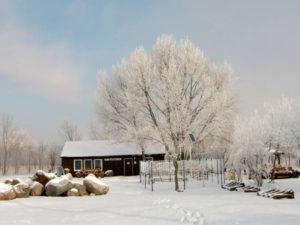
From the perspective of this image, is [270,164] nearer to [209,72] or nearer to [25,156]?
[209,72]

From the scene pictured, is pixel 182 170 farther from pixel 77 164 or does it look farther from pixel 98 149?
pixel 77 164

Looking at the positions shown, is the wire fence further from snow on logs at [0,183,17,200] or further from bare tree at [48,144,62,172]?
bare tree at [48,144,62,172]

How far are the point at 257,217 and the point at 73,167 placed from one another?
4015 centimetres

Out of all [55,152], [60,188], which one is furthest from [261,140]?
[55,152]

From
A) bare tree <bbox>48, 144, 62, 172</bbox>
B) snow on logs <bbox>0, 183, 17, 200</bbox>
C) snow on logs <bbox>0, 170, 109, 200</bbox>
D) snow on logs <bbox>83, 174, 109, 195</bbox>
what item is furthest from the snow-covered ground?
bare tree <bbox>48, 144, 62, 172</bbox>

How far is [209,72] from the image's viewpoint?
43.5 metres

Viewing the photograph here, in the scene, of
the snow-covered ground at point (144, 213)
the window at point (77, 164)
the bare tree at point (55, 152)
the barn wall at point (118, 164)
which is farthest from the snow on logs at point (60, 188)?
the bare tree at point (55, 152)

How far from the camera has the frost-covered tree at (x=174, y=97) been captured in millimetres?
30562

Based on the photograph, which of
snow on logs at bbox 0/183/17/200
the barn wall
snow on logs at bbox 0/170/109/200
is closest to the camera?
snow on logs at bbox 0/183/17/200

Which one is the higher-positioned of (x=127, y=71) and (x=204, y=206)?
(x=127, y=71)

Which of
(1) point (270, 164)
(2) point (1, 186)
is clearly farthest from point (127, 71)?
(2) point (1, 186)

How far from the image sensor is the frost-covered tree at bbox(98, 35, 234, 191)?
3056 centimetres

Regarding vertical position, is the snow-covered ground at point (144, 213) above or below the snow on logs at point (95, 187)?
below

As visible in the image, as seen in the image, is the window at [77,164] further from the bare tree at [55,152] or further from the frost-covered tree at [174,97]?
the bare tree at [55,152]
